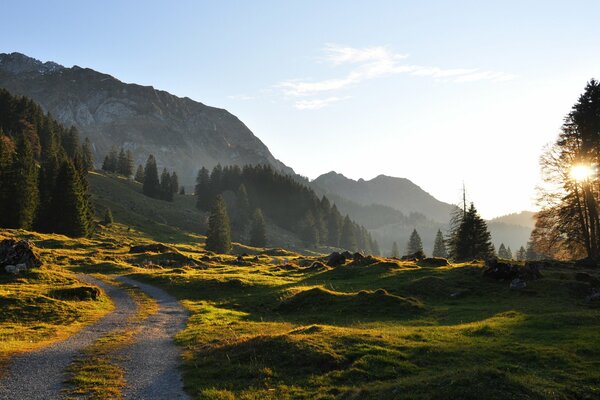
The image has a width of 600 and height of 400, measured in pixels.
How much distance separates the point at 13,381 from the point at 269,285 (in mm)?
31006

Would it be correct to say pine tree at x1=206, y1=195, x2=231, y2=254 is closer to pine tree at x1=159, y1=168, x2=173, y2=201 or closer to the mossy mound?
pine tree at x1=159, y1=168, x2=173, y2=201

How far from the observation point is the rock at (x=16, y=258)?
3969cm

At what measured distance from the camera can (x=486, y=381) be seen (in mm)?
12516

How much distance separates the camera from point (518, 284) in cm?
3634

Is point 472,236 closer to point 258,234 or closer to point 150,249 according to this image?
point 150,249

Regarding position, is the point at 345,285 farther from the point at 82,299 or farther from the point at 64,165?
the point at 64,165

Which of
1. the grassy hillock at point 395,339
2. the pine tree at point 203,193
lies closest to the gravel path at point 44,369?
the grassy hillock at point 395,339

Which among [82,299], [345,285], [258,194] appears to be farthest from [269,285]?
[258,194]

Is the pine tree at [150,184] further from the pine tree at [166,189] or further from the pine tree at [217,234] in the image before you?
the pine tree at [217,234]

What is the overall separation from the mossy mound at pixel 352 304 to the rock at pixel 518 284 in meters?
9.98

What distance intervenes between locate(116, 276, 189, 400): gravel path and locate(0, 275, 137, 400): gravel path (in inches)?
89.0

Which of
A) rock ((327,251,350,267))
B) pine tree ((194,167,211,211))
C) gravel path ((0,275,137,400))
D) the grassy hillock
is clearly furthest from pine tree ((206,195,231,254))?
gravel path ((0,275,137,400))

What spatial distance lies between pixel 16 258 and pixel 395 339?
39167mm

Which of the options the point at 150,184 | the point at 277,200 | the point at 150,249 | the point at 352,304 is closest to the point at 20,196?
the point at 150,249
